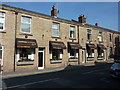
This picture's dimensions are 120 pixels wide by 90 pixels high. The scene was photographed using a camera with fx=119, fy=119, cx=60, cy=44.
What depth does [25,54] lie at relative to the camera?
14164mm

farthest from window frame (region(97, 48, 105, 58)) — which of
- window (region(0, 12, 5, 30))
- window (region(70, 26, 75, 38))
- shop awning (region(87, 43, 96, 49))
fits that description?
window (region(0, 12, 5, 30))

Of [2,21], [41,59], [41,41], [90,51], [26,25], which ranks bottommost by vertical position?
[41,59]

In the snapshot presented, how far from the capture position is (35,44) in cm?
1419

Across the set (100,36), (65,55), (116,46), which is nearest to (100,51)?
(100,36)

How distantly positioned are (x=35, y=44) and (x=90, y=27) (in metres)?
11.9

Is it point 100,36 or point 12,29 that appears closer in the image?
point 12,29

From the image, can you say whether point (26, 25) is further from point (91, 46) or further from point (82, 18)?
point (91, 46)

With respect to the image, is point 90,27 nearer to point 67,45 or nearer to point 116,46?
point 67,45

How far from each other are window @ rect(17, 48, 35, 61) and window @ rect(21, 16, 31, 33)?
228cm

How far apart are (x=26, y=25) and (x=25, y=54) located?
11.5ft

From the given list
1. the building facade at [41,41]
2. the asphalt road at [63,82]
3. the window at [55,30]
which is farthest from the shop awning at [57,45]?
the asphalt road at [63,82]

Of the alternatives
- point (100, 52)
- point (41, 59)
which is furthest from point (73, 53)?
point (100, 52)

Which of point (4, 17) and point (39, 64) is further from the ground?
point (4, 17)

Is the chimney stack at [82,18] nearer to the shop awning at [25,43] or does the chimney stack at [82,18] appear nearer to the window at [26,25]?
the window at [26,25]
